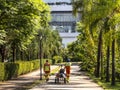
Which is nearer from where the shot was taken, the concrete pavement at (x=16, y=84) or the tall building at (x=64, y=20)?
the concrete pavement at (x=16, y=84)

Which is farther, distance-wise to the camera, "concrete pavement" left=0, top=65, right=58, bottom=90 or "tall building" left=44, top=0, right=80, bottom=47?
"tall building" left=44, top=0, right=80, bottom=47

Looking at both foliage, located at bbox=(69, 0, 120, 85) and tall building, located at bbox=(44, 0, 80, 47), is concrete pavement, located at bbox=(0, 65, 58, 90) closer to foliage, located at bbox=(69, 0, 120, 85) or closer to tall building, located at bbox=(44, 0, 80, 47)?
foliage, located at bbox=(69, 0, 120, 85)

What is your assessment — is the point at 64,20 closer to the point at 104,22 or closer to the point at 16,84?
the point at 16,84

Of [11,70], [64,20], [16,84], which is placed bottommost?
[16,84]

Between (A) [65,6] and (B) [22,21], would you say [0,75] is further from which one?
(A) [65,6]

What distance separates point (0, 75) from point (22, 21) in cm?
458

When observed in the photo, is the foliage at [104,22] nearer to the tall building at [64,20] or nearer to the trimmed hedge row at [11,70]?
the trimmed hedge row at [11,70]

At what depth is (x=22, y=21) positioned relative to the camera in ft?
→ 108

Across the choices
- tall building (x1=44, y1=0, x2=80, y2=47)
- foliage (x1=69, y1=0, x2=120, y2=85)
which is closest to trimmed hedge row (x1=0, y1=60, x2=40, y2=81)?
foliage (x1=69, y1=0, x2=120, y2=85)

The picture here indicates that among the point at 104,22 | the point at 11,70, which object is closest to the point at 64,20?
the point at 11,70

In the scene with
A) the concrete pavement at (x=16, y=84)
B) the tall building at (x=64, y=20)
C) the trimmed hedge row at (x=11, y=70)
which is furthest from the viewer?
the tall building at (x=64, y=20)

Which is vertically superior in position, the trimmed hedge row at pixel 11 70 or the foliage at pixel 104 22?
the foliage at pixel 104 22

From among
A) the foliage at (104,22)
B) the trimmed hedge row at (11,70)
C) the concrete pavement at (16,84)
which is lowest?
the concrete pavement at (16,84)

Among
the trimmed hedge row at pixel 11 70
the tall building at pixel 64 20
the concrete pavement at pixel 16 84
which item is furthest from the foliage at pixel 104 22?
the tall building at pixel 64 20
